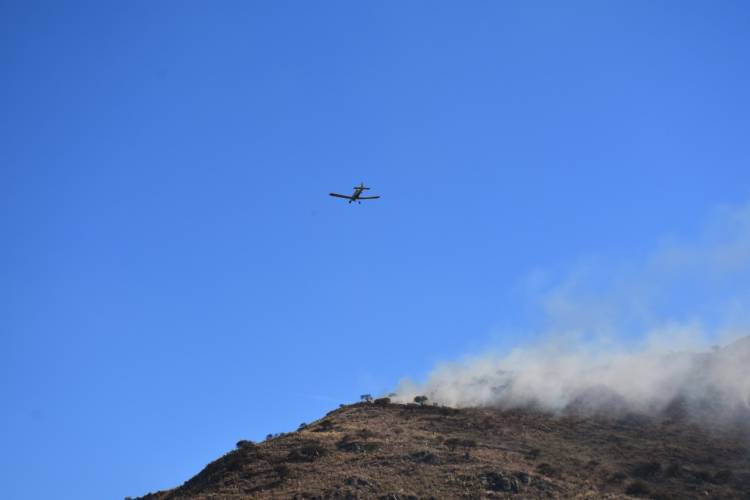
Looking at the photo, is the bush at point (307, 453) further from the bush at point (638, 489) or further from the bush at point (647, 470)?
the bush at point (647, 470)

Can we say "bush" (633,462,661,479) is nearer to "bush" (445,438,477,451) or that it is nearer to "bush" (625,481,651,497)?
"bush" (625,481,651,497)

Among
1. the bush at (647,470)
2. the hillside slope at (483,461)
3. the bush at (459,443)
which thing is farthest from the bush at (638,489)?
the bush at (459,443)

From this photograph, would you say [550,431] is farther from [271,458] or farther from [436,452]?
[271,458]

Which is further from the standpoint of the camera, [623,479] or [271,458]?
[271,458]

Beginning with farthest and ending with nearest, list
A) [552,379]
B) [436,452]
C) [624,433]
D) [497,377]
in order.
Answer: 1. [497,377]
2. [552,379]
3. [624,433]
4. [436,452]

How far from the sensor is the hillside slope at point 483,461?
5353cm

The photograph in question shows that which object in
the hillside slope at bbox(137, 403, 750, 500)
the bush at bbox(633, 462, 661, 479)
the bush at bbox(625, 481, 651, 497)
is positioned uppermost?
the hillside slope at bbox(137, 403, 750, 500)

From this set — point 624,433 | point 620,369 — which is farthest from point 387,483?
point 620,369

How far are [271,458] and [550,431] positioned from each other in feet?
85.9

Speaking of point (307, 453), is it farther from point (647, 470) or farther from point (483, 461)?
point (647, 470)

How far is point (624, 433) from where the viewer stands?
232 ft

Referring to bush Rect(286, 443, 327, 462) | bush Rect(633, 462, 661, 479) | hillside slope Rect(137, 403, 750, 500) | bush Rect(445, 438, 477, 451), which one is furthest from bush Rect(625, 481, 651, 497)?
bush Rect(286, 443, 327, 462)

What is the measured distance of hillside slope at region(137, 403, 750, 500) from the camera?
5353 cm

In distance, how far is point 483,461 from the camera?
58094mm
